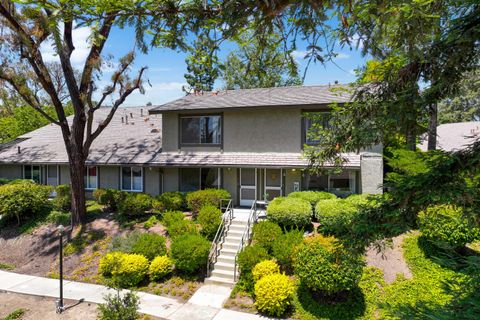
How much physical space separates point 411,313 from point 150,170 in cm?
1742

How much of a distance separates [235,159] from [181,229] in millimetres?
5195

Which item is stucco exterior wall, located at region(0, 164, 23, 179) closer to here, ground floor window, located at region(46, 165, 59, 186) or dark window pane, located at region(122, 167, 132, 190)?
ground floor window, located at region(46, 165, 59, 186)

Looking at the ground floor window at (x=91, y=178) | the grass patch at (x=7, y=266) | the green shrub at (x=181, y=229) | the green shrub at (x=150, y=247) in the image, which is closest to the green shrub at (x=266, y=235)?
the green shrub at (x=181, y=229)

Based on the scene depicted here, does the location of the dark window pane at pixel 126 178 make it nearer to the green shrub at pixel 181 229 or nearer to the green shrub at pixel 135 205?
the green shrub at pixel 135 205

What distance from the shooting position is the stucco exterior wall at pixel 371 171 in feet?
47.0

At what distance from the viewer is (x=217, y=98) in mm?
18078

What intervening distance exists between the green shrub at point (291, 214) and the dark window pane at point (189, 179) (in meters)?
6.19

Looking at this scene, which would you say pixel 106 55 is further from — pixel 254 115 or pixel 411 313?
pixel 411 313

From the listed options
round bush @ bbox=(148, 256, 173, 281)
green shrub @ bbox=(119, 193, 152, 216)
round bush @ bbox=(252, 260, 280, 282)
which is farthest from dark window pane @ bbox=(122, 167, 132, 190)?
round bush @ bbox=(252, 260, 280, 282)

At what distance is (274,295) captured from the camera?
28.6 ft

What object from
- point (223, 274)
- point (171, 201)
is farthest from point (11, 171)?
point (223, 274)

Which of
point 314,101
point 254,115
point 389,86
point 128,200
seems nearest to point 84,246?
point 128,200

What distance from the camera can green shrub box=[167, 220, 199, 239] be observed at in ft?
41.1

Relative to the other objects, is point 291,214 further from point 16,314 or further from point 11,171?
point 11,171
